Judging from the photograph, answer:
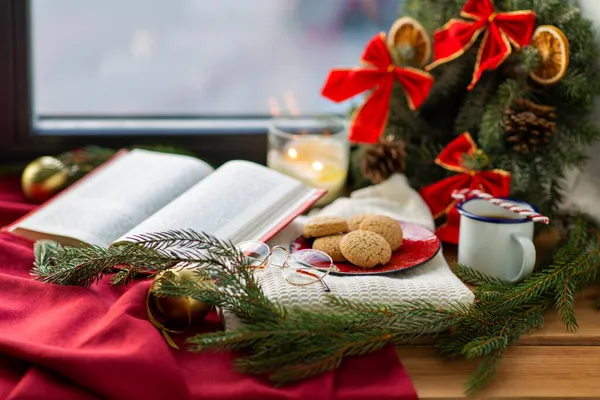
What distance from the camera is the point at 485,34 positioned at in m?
1.11

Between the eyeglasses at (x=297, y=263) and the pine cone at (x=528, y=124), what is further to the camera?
the pine cone at (x=528, y=124)

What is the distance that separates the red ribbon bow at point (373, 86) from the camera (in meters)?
1.18

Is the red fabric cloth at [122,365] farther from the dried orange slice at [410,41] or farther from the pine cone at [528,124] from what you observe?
the dried orange slice at [410,41]

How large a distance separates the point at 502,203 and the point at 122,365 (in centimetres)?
53

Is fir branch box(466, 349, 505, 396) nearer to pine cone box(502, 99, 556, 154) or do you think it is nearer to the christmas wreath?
the christmas wreath

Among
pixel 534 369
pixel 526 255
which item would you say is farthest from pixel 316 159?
pixel 534 369

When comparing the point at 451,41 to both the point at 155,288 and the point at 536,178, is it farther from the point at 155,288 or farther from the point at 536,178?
the point at 155,288

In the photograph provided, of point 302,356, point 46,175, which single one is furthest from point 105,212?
point 302,356

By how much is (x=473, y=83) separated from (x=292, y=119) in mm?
500

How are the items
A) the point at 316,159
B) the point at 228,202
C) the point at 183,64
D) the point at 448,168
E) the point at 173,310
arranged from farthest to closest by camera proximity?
the point at 183,64, the point at 316,159, the point at 448,168, the point at 228,202, the point at 173,310

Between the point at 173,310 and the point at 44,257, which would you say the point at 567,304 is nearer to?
the point at 173,310

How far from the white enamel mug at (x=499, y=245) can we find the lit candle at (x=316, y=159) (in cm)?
33

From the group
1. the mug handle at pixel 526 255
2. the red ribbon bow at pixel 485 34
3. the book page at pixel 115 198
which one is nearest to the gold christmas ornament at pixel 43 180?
the book page at pixel 115 198

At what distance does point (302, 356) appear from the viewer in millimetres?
746
